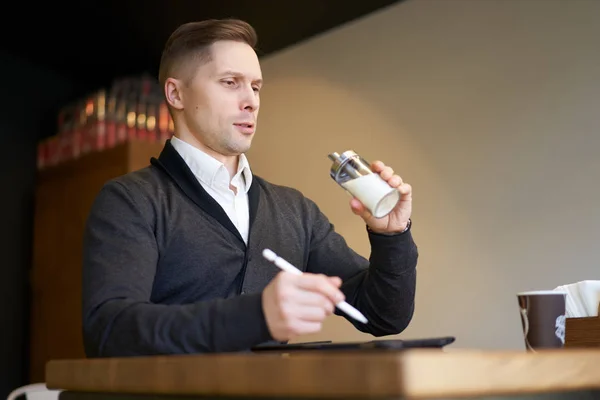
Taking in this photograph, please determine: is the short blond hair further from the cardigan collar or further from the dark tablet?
the dark tablet

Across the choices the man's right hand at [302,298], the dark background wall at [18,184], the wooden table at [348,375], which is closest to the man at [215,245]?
the man's right hand at [302,298]

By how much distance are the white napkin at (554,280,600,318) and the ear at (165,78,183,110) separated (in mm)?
824

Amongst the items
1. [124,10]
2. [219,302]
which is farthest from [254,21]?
[219,302]

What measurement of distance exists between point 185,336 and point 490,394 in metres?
0.39

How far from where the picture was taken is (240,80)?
5.07ft

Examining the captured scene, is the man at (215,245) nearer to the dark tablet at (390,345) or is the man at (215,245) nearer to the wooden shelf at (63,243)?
the dark tablet at (390,345)

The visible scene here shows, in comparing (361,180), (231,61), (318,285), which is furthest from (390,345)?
(231,61)

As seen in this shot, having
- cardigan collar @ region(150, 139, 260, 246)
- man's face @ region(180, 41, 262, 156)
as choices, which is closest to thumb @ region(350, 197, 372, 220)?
cardigan collar @ region(150, 139, 260, 246)

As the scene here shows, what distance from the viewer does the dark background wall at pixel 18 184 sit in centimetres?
371

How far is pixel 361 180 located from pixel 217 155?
1.58ft

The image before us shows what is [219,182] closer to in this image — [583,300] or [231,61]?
[231,61]

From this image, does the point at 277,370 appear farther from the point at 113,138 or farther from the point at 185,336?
the point at 113,138

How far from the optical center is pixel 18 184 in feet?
12.6

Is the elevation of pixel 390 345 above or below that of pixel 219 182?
below
